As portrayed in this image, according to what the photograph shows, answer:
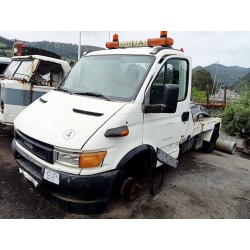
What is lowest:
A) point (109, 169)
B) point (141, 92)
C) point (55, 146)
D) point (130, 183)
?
point (130, 183)

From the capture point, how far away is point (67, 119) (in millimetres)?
3096

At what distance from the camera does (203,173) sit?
5227 millimetres

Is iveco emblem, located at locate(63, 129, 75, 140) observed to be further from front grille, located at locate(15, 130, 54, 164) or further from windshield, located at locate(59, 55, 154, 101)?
windshield, located at locate(59, 55, 154, 101)

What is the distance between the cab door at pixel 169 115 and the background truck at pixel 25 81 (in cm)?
339

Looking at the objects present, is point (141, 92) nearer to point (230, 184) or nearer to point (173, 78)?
point (173, 78)

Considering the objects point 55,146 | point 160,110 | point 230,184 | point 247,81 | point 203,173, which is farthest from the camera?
point 247,81

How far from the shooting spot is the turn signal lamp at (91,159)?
2.80m

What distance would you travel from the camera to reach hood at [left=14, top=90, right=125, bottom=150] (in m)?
2.86

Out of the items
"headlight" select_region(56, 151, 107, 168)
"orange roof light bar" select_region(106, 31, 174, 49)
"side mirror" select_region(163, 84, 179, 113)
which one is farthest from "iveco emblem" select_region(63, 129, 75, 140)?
"orange roof light bar" select_region(106, 31, 174, 49)

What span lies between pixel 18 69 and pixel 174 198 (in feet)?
16.8

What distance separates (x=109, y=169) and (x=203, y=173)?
2880 millimetres

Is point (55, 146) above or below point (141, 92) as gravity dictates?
below

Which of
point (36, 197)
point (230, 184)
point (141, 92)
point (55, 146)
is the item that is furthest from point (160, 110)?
point (230, 184)

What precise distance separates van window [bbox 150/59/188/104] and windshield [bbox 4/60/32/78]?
3957 mm
